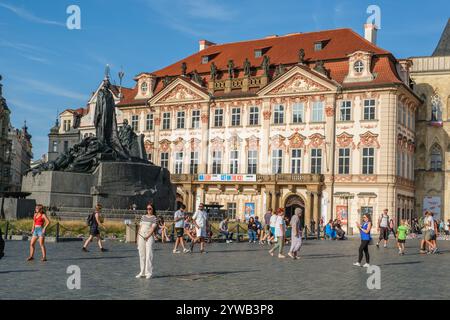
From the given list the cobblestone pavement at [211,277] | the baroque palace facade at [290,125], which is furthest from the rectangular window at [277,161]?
the cobblestone pavement at [211,277]

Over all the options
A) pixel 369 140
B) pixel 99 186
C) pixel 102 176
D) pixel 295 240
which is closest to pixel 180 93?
pixel 369 140

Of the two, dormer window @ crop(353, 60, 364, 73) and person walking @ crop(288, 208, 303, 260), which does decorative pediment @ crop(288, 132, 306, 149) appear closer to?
dormer window @ crop(353, 60, 364, 73)

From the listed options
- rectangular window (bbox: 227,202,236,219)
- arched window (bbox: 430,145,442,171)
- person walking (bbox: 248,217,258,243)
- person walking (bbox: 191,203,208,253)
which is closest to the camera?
person walking (bbox: 191,203,208,253)

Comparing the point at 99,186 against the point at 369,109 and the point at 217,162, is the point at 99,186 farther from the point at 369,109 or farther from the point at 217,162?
the point at 217,162

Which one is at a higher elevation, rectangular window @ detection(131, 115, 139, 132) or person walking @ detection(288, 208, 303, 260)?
rectangular window @ detection(131, 115, 139, 132)

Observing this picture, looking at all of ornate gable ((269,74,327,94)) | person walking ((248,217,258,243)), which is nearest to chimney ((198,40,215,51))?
ornate gable ((269,74,327,94))

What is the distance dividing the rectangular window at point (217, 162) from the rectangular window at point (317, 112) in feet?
30.0

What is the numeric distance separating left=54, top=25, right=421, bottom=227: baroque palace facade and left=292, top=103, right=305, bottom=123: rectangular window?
0.26 feet

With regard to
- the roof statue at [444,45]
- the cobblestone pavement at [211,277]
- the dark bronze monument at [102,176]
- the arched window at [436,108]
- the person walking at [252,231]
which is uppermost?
the roof statue at [444,45]

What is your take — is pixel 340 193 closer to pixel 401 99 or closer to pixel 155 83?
pixel 401 99

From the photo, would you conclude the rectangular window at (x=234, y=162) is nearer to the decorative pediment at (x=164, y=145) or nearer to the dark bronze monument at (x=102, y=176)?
the decorative pediment at (x=164, y=145)

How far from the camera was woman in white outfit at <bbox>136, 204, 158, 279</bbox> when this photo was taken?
13.8 meters

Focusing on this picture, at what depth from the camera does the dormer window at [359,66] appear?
2019 inches

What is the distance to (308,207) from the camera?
170 feet
